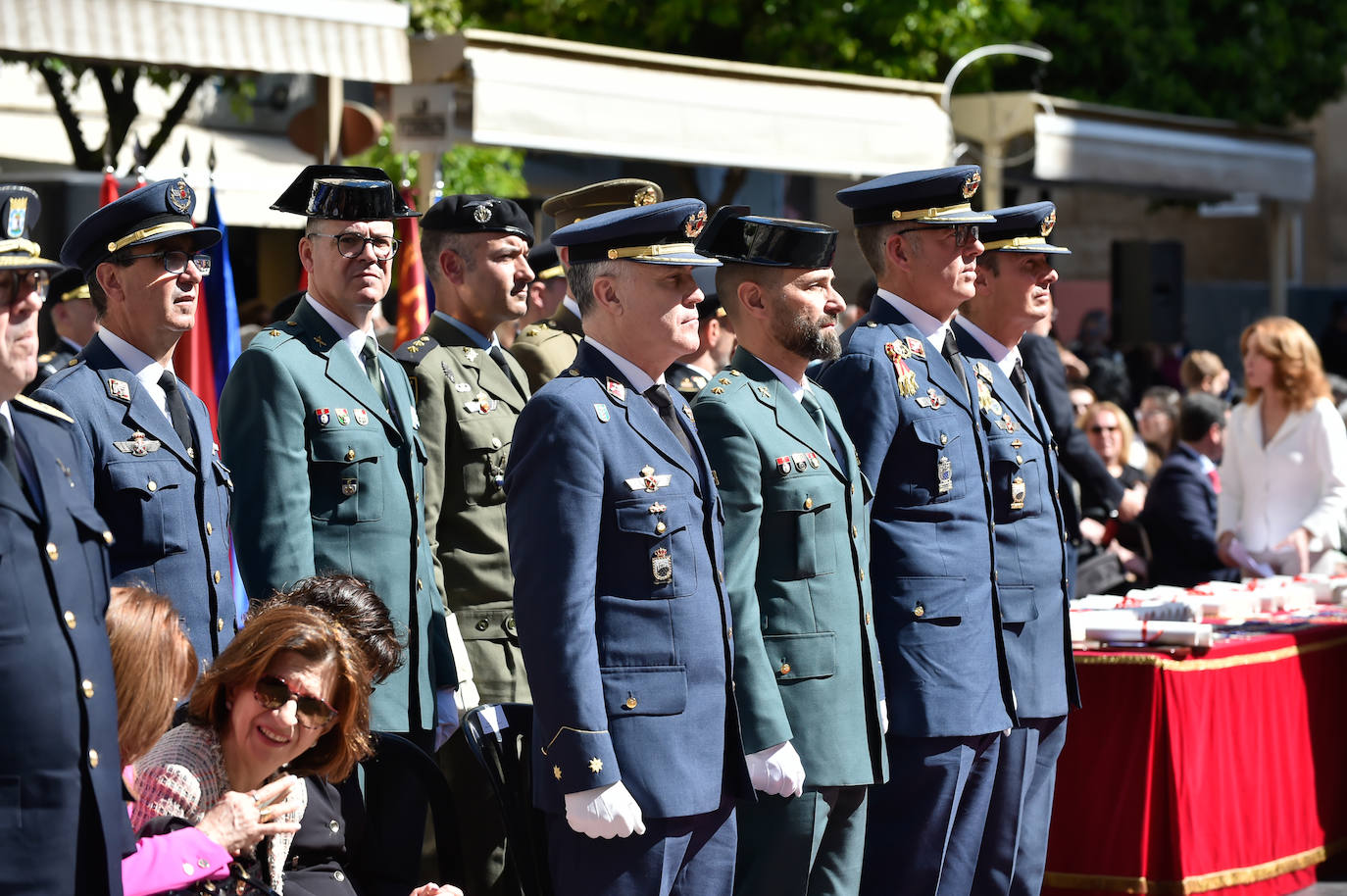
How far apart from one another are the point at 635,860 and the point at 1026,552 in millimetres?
1709

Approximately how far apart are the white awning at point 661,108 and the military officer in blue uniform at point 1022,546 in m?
4.24

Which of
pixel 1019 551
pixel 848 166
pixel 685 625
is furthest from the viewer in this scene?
pixel 848 166

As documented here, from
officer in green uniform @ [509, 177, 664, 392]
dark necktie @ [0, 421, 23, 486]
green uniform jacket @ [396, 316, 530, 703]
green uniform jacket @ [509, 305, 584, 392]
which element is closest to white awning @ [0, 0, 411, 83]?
officer in green uniform @ [509, 177, 664, 392]

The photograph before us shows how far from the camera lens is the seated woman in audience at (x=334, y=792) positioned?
11.8 feet

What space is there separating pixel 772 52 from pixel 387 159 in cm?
558

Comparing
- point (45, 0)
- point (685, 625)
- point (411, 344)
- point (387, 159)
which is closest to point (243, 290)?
point (387, 159)

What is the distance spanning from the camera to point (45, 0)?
7.34 m

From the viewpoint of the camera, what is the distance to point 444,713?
176 inches

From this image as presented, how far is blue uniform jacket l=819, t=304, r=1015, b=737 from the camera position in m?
4.55

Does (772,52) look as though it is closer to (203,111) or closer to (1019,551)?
(203,111)

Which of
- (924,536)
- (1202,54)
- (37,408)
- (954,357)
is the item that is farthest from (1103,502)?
(1202,54)

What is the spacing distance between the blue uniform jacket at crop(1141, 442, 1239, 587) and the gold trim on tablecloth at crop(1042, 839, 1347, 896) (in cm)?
224

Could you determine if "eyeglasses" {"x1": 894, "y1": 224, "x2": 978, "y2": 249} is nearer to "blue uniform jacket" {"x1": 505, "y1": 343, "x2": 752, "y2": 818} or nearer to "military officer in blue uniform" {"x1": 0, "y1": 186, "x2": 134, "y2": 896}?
"blue uniform jacket" {"x1": 505, "y1": 343, "x2": 752, "y2": 818}

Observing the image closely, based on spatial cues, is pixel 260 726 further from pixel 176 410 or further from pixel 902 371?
pixel 902 371
